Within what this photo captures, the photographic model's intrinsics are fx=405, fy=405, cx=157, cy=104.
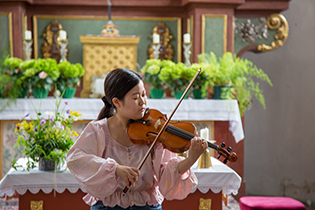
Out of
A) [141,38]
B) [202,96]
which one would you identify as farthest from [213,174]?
[141,38]

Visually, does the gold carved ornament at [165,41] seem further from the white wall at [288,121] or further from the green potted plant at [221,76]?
the white wall at [288,121]

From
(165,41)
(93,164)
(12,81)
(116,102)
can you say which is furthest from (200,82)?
(93,164)

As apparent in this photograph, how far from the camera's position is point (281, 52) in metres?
6.38

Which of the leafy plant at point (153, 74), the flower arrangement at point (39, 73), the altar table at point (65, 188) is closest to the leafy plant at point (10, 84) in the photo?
the flower arrangement at point (39, 73)

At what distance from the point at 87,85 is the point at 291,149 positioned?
3.28 m

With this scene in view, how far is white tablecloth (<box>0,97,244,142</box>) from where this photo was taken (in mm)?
4562

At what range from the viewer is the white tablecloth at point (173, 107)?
456 cm

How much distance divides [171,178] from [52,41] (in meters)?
4.39

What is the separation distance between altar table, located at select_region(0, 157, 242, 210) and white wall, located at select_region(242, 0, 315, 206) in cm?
336

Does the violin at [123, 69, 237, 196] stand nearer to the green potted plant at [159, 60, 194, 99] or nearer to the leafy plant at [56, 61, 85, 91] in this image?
the green potted plant at [159, 60, 194, 99]

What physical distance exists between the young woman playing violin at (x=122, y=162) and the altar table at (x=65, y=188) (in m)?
1.20

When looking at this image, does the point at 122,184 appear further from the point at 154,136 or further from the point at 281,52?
the point at 281,52

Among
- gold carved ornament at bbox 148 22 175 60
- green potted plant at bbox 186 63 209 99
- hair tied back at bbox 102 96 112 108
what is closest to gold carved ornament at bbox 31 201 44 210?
hair tied back at bbox 102 96 112 108

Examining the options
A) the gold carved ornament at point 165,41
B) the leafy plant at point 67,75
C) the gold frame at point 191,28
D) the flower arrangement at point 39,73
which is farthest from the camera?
the gold carved ornament at point 165,41
